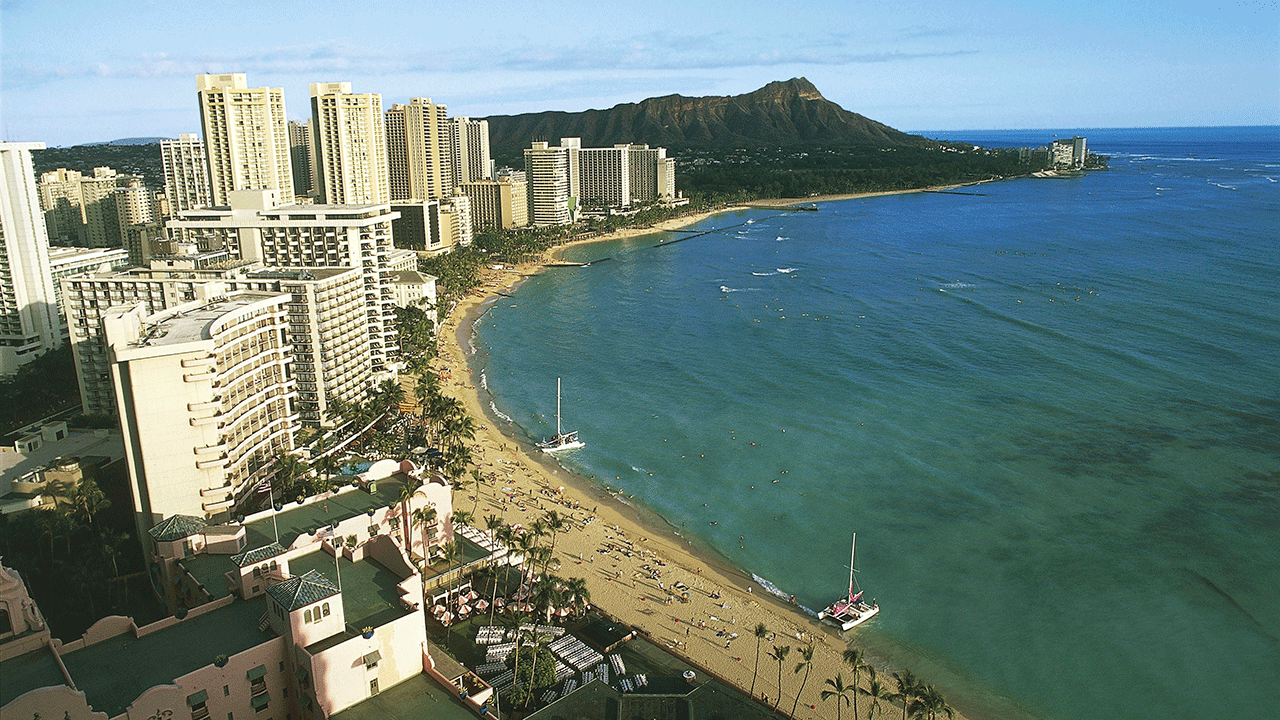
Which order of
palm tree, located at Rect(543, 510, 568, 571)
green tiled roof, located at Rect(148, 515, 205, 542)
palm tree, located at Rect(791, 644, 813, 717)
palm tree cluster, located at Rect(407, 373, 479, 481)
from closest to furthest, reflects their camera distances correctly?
green tiled roof, located at Rect(148, 515, 205, 542) < palm tree, located at Rect(791, 644, 813, 717) < palm tree, located at Rect(543, 510, 568, 571) < palm tree cluster, located at Rect(407, 373, 479, 481)

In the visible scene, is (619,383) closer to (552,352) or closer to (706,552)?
(552,352)

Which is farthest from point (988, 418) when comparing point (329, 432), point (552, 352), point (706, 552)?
point (329, 432)

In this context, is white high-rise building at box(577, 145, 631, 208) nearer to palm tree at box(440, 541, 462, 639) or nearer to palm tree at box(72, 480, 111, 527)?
palm tree at box(72, 480, 111, 527)

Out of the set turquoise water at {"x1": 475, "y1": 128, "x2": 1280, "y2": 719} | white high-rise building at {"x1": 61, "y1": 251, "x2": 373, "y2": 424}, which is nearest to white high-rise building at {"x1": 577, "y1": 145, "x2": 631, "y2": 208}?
turquoise water at {"x1": 475, "y1": 128, "x2": 1280, "y2": 719}

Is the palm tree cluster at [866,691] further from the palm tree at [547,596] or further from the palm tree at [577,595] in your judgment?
the palm tree at [547,596]

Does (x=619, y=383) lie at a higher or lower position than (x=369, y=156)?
lower

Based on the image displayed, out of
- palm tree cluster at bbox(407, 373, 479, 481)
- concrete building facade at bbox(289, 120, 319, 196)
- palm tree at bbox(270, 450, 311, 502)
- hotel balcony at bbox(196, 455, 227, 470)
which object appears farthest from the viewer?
concrete building facade at bbox(289, 120, 319, 196)

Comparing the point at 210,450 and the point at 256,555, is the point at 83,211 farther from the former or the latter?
the point at 256,555

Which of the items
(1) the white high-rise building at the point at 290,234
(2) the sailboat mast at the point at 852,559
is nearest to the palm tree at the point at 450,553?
(2) the sailboat mast at the point at 852,559
